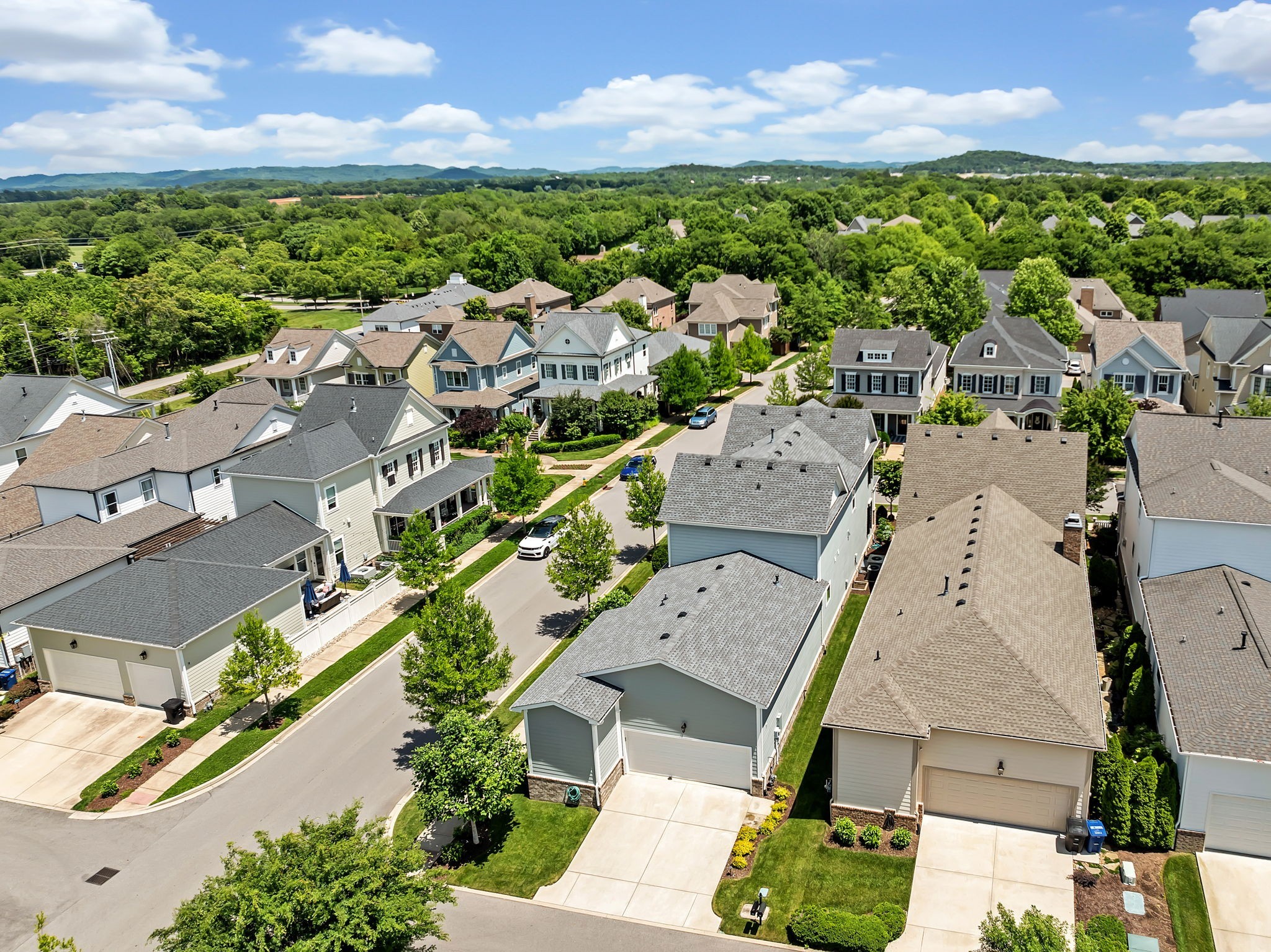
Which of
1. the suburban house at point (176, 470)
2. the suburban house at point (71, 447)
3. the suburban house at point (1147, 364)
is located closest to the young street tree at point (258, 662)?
the suburban house at point (176, 470)

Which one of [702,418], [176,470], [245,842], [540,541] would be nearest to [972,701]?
[245,842]

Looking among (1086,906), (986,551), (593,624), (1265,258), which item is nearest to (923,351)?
(986,551)

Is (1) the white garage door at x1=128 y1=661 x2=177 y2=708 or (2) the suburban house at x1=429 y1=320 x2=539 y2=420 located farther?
(2) the suburban house at x1=429 y1=320 x2=539 y2=420

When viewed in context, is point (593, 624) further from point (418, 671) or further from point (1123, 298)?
point (1123, 298)

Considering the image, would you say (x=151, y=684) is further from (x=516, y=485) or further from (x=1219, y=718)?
(x=1219, y=718)

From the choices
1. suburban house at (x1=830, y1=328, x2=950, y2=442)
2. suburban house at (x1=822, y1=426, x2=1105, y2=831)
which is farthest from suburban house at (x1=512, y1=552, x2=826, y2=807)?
suburban house at (x1=830, y1=328, x2=950, y2=442)

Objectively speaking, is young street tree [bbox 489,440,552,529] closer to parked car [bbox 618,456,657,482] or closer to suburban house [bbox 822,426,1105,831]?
parked car [bbox 618,456,657,482]

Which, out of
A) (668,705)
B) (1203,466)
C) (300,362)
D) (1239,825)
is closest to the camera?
(1239,825)
